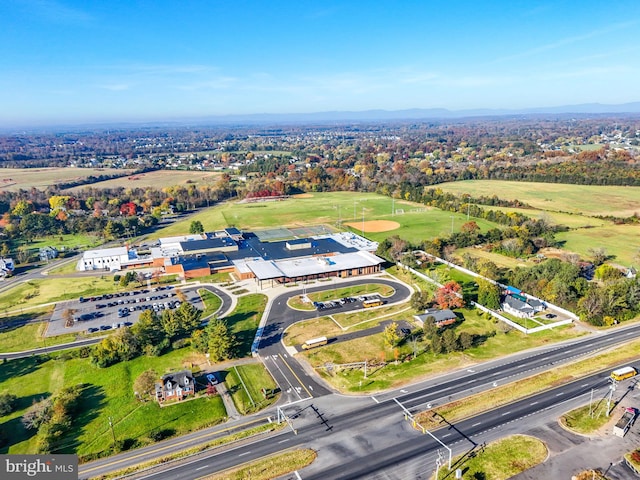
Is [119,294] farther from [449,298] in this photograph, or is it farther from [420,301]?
[449,298]

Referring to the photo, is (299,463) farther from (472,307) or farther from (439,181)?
(439,181)

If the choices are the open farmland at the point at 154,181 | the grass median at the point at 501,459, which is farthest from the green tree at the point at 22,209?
the grass median at the point at 501,459

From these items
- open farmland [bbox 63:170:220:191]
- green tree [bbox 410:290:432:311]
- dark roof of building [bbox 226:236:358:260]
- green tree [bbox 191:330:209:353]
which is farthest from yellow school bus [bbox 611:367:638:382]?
open farmland [bbox 63:170:220:191]

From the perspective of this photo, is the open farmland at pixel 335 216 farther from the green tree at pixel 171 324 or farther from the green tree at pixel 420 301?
the green tree at pixel 171 324

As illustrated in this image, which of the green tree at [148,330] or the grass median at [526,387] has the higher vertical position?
the green tree at [148,330]

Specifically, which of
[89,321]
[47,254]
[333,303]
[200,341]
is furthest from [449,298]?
[47,254]

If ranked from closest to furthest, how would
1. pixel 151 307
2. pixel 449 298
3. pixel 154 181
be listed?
pixel 449 298 < pixel 151 307 < pixel 154 181
